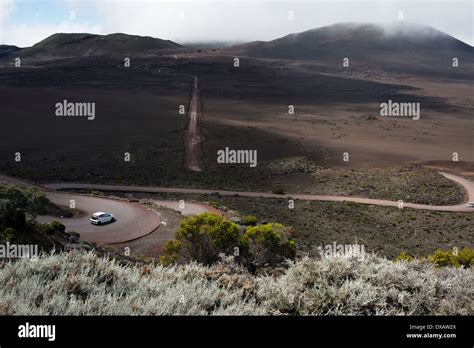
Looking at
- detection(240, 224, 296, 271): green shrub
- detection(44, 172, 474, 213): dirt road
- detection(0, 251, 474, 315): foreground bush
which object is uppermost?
detection(0, 251, 474, 315): foreground bush

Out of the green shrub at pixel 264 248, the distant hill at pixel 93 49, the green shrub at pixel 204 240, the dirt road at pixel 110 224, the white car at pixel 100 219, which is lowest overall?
the dirt road at pixel 110 224

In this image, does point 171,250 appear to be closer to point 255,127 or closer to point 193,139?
point 193,139

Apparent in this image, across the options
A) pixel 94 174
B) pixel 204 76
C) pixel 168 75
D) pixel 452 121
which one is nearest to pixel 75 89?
pixel 168 75

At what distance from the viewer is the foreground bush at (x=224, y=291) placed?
4371mm

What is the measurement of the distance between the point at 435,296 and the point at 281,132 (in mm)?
63008

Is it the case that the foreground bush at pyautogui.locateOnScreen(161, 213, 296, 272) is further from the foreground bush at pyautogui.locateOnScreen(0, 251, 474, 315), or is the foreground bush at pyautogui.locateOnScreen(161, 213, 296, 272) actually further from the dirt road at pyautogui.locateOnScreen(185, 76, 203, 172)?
the dirt road at pyautogui.locateOnScreen(185, 76, 203, 172)

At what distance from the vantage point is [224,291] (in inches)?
204

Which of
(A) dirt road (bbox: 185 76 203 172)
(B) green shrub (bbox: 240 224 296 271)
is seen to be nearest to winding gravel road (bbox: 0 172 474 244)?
(B) green shrub (bbox: 240 224 296 271)

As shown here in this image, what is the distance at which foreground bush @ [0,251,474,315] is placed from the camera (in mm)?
4371

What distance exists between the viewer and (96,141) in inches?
2363

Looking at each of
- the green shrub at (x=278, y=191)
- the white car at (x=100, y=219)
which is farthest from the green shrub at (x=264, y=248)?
Answer: the green shrub at (x=278, y=191)

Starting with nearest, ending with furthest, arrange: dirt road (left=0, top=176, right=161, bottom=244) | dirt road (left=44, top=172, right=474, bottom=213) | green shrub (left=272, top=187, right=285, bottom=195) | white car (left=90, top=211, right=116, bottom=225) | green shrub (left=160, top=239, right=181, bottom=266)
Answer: green shrub (left=160, top=239, right=181, bottom=266) → dirt road (left=0, top=176, right=161, bottom=244) → white car (left=90, top=211, right=116, bottom=225) → dirt road (left=44, top=172, right=474, bottom=213) → green shrub (left=272, top=187, right=285, bottom=195)

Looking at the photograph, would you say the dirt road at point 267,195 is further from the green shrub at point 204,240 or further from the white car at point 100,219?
the green shrub at point 204,240

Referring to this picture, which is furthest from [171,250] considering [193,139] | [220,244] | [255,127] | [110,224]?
[255,127]
